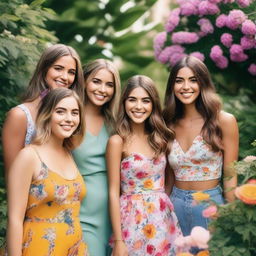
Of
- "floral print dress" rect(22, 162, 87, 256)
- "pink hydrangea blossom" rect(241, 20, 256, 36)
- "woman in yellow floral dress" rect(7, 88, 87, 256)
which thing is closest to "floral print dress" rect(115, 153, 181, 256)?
"woman in yellow floral dress" rect(7, 88, 87, 256)

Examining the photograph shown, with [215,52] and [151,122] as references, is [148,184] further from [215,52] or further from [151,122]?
[215,52]

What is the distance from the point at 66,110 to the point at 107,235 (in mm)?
1037

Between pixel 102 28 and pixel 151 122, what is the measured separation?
3782 mm

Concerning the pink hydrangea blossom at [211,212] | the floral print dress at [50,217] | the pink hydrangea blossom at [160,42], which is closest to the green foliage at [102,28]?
the pink hydrangea blossom at [160,42]

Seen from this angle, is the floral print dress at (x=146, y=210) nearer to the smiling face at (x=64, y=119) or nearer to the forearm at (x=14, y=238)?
the smiling face at (x=64, y=119)

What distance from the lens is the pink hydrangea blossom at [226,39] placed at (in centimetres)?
604

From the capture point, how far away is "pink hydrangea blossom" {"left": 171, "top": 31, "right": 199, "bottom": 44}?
632cm

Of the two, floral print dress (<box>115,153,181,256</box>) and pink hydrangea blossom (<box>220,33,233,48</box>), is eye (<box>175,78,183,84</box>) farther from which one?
pink hydrangea blossom (<box>220,33,233,48</box>)

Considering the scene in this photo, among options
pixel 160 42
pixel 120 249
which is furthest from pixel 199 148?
pixel 160 42

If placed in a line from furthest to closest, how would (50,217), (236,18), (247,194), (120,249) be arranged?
(236,18), (120,249), (50,217), (247,194)

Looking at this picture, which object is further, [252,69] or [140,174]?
[252,69]

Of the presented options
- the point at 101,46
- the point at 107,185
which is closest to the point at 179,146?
the point at 107,185

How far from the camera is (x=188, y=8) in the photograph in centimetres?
629

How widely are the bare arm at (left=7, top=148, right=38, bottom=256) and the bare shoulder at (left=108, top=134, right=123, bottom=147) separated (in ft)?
2.91
